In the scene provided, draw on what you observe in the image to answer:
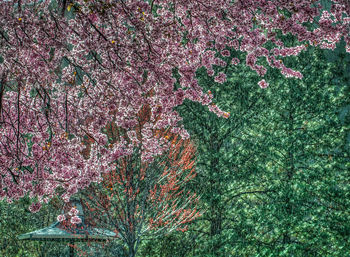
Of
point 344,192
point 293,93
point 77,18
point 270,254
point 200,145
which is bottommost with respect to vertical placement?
point 270,254

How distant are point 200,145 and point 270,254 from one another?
4863 millimetres

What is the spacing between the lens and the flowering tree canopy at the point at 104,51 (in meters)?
4.88

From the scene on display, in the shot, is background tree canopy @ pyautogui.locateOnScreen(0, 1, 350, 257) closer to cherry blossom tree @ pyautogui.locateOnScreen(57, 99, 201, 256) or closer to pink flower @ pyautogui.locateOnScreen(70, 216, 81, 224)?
cherry blossom tree @ pyautogui.locateOnScreen(57, 99, 201, 256)

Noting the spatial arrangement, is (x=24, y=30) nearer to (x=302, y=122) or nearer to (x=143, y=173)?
(x=143, y=173)

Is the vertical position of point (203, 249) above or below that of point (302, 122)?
below

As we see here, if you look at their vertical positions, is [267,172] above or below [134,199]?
above

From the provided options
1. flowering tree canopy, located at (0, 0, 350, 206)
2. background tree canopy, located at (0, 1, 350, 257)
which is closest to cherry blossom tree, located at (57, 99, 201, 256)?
background tree canopy, located at (0, 1, 350, 257)

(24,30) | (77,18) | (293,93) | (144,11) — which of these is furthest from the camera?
(293,93)

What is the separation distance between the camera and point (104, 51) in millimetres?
5469

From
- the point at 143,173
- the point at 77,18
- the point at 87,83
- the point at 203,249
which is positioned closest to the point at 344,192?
the point at 203,249

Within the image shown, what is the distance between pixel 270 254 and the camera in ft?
35.0

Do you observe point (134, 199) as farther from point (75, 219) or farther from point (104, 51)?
point (104, 51)

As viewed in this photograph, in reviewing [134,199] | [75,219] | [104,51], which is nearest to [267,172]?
[134,199]

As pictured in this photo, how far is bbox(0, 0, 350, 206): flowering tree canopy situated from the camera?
488 cm
